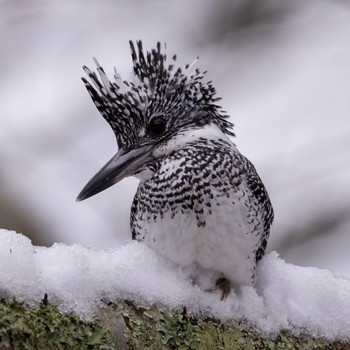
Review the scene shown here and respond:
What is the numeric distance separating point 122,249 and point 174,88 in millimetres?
579

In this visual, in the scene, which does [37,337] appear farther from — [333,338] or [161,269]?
[333,338]

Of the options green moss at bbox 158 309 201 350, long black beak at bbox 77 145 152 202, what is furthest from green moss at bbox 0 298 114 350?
long black beak at bbox 77 145 152 202

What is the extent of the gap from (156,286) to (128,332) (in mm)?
170

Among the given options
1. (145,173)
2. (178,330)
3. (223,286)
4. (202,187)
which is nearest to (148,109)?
(145,173)

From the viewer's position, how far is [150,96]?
2.34 meters

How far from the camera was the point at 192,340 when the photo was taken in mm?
1908

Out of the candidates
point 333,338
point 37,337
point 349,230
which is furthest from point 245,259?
point 349,230

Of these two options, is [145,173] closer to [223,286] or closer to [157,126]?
[157,126]

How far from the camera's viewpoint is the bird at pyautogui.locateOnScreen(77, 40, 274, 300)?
6.90 feet

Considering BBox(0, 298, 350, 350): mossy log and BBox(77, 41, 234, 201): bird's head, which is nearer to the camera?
BBox(0, 298, 350, 350): mossy log

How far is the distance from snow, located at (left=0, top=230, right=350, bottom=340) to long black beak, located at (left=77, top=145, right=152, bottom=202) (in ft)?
0.61

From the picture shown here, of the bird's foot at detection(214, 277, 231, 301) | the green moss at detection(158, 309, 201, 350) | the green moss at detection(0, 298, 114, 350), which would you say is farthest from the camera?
the bird's foot at detection(214, 277, 231, 301)

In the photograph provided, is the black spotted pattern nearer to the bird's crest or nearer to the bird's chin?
the bird's chin

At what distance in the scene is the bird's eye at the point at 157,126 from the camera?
231cm
